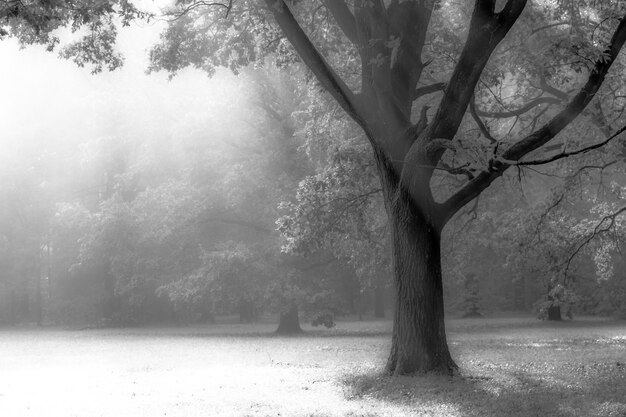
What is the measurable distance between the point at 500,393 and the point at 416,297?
3010 millimetres

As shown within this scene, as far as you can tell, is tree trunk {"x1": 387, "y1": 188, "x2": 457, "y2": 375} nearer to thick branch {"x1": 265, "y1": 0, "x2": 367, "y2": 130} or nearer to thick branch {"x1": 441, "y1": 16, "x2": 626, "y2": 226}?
thick branch {"x1": 441, "y1": 16, "x2": 626, "y2": 226}

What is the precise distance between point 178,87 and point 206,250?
9.54 meters

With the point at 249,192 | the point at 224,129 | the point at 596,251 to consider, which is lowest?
the point at 596,251

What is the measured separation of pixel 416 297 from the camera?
14.9 m

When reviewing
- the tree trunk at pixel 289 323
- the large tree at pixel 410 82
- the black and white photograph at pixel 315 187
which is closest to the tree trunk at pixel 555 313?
the black and white photograph at pixel 315 187

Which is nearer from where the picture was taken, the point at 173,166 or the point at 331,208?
the point at 331,208

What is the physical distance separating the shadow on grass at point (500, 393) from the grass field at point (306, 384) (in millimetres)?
18

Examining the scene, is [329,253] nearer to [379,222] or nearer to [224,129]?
[224,129]

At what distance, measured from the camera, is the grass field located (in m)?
11.5

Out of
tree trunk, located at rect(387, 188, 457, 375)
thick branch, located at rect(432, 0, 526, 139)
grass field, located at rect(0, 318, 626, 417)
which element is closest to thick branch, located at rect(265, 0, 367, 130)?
thick branch, located at rect(432, 0, 526, 139)

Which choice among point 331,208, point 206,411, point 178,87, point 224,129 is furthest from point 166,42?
point 178,87

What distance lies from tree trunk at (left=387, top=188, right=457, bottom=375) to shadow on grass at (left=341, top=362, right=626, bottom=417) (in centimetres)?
48

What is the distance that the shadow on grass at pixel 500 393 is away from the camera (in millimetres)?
10812

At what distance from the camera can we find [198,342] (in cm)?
2988
